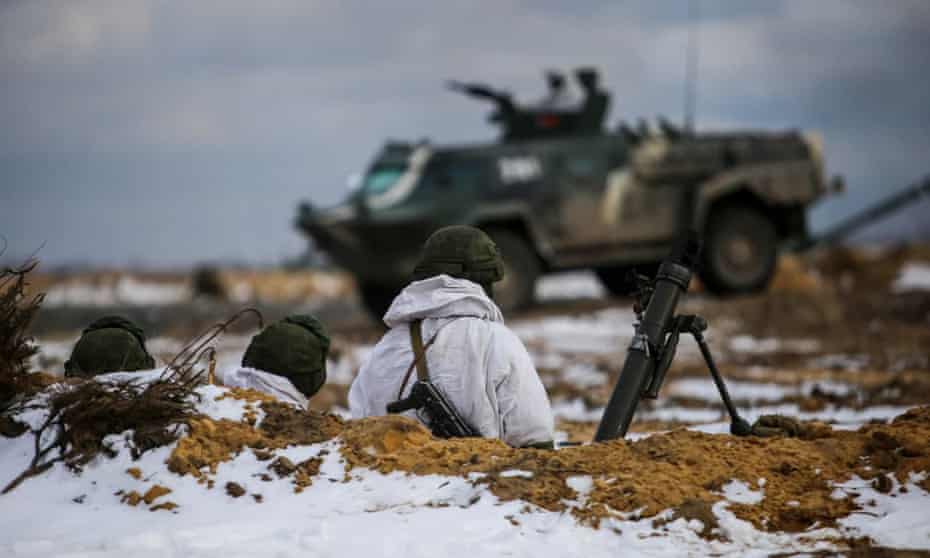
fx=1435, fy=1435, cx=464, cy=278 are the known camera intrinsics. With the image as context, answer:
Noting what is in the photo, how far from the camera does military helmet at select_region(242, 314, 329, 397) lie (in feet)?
19.4

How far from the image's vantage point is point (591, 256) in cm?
1964

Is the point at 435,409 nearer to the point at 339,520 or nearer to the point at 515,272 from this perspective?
the point at 339,520

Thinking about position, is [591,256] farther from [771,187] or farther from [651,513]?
[651,513]

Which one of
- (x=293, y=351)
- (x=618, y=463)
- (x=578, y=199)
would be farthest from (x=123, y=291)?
(x=618, y=463)

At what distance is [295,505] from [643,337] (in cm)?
158

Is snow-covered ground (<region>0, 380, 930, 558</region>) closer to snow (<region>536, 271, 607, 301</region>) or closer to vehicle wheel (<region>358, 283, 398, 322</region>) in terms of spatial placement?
vehicle wheel (<region>358, 283, 398, 322</region>)

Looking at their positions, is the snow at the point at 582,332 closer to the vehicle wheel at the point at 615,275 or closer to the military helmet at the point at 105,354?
the vehicle wheel at the point at 615,275

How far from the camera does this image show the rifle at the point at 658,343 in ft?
18.6

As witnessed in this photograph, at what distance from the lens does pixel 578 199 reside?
19.2 metres

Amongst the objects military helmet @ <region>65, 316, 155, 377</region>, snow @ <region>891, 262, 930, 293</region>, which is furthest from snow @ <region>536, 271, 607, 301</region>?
military helmet @ <region>65, 316, 155, 377</region>

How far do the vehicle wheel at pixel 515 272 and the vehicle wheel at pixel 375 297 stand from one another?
1707 millimetres

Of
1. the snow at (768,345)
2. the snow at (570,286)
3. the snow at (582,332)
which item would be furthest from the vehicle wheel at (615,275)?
the snow at (570,286)

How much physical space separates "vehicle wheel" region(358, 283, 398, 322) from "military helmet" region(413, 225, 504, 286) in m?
13.8

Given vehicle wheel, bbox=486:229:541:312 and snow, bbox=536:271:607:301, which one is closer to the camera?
vehicle wheel, bbox=486:229:541:312
